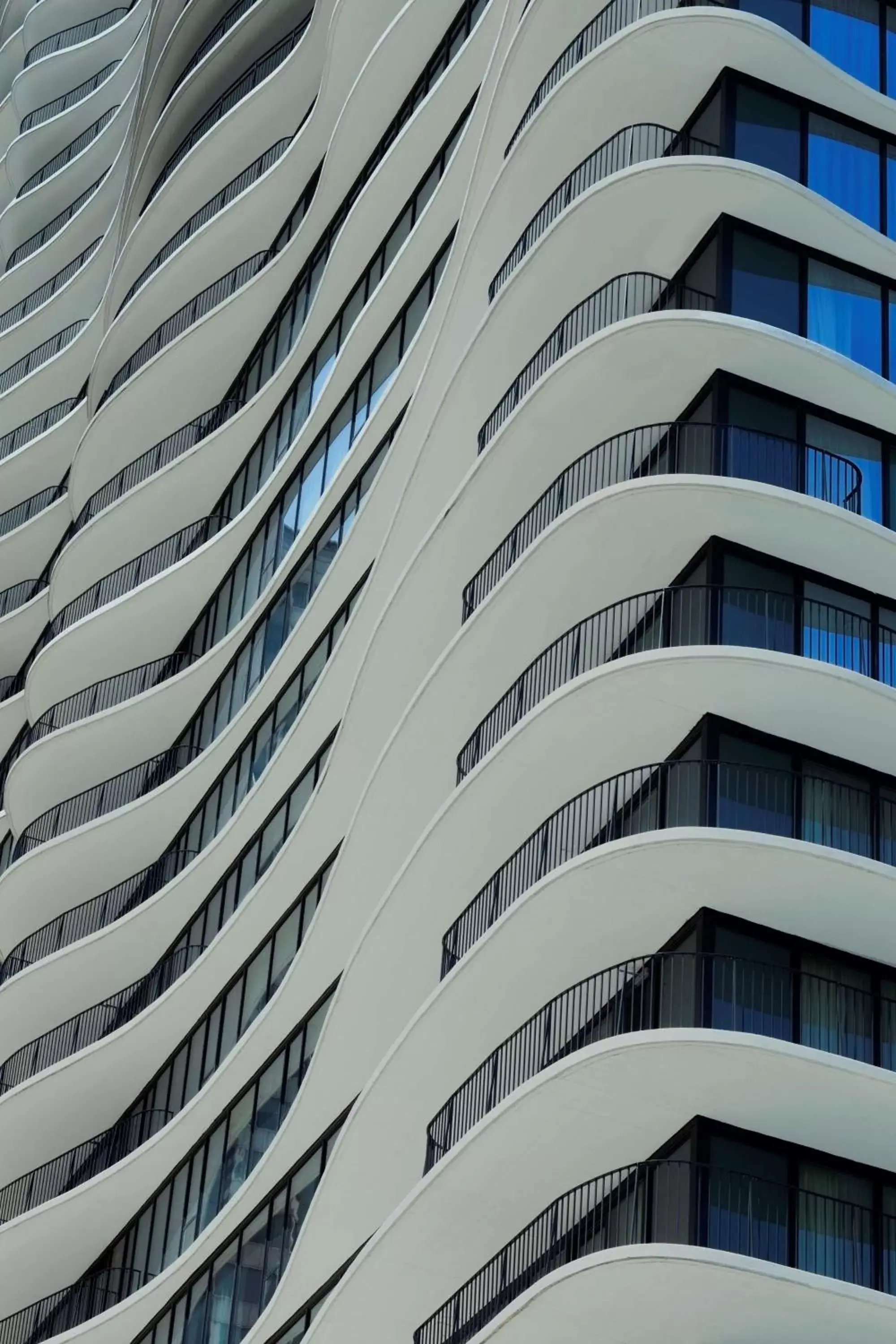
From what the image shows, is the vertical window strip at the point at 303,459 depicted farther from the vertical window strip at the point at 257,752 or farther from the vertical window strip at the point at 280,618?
the vertical window strip at the point at 257,752

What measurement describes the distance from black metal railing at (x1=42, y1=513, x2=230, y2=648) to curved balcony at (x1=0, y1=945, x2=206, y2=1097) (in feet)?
30.3

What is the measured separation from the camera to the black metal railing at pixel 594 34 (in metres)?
34.2

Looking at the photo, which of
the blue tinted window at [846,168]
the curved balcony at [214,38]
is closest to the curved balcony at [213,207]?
the curved balcony at [214,38]

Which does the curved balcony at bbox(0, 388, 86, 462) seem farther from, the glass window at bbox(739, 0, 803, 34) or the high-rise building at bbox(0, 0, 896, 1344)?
the glass window at bbox(739, 0, 803, 34)

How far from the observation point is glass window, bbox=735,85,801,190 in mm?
32531

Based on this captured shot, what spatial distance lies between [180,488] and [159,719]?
18.0 feet

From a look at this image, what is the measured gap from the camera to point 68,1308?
159 feet

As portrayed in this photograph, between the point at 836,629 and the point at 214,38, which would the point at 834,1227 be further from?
the point at 214,38

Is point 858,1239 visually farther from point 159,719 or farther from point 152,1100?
point 159,719

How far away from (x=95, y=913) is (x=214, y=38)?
72.7 feet

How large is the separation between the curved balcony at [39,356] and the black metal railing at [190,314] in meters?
10.6

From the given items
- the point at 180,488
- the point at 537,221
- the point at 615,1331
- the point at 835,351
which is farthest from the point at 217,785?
the point at 615,1331

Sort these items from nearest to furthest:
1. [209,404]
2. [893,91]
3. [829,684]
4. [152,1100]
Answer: [829,684], [893,91], [152,1100], [209,404]

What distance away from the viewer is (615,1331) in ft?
86.7
